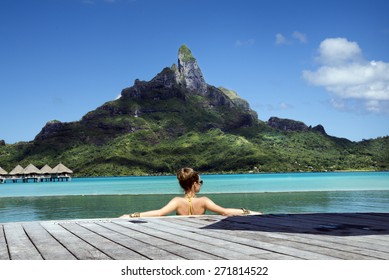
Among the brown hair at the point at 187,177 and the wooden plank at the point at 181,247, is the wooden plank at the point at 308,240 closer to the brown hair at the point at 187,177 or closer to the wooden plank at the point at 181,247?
the wooden plank at the point at 181,247

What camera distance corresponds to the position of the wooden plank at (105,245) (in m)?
2.30

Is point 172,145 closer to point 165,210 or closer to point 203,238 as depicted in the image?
point 165,210

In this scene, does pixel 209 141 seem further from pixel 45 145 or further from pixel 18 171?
pixel 18 171

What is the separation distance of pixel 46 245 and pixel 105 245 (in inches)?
13.9

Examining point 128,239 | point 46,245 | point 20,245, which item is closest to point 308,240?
point 128,239

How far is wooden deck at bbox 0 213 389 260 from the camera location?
2314 mm

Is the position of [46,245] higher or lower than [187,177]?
lower

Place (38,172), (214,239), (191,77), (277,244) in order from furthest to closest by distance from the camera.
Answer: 1. (191,77)
2. (38,172)
3. (214,239)
4. (277,244)

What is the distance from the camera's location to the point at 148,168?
10756 cm

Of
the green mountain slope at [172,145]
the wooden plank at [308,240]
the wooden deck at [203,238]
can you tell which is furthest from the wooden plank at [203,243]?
the green mountain slope at [172,145]

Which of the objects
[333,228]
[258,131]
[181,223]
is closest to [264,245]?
[333,228]

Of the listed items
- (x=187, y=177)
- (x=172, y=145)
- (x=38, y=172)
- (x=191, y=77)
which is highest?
(x=191, y=77)

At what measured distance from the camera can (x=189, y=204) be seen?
4625 mm

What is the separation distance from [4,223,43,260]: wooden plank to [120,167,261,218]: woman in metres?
1.16
